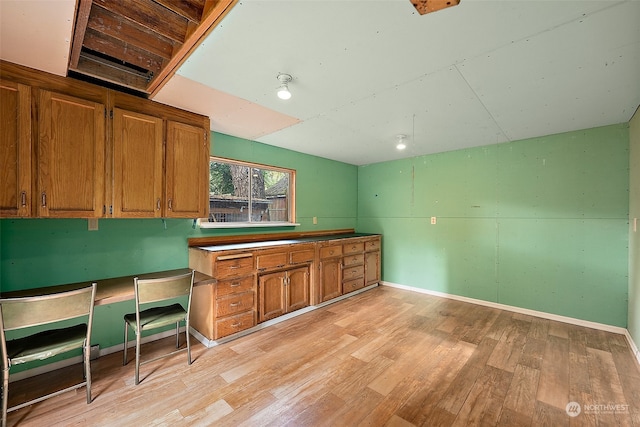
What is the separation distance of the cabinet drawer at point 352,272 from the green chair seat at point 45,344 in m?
3.02

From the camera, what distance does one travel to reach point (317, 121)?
2.92m

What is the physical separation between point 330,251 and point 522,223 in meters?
2.66

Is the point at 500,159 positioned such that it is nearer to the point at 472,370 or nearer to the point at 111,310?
the point at 472,370

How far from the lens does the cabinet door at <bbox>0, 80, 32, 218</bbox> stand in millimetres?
1733

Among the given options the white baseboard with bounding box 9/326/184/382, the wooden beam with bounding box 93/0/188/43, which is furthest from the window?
the wooden beam with bounding box 93/0/188/43

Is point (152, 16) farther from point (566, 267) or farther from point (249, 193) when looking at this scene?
point (566, 267)

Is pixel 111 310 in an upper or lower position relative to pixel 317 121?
lower

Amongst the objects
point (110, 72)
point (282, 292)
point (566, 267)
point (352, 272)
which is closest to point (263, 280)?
point (282, 292)

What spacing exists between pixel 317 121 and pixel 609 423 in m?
3.32

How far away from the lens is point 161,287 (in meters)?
2.16

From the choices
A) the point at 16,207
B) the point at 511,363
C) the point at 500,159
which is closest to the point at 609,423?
the point at 511,363

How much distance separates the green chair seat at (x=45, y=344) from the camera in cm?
166

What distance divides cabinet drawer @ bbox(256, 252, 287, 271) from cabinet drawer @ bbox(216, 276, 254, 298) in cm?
18

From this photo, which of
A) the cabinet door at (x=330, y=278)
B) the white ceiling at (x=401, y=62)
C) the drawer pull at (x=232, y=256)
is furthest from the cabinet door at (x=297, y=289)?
the white ceiling at (x=401, y=62)
